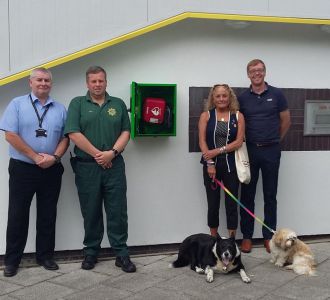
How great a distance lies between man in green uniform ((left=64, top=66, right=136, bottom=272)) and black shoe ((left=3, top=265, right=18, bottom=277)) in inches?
27.6

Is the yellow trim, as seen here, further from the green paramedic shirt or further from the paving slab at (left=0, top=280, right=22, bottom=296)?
the paving slab at (left=0, top=280, right=22, bottom=296)

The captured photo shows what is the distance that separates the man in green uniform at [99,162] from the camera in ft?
16.3

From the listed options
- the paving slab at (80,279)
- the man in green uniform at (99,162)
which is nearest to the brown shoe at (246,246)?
the man in green uniform at (99,162)

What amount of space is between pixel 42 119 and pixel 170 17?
1.74m

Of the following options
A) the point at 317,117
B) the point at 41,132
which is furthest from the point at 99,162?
the point at 317,117

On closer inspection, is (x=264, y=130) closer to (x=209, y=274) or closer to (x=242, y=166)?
(x=242, y=166)

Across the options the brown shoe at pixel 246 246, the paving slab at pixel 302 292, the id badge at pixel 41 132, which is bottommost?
the paving slab at pixel 302 292

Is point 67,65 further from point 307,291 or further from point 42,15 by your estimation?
point 307,291

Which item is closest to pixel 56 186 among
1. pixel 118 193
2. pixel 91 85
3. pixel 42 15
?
pixel 118 193

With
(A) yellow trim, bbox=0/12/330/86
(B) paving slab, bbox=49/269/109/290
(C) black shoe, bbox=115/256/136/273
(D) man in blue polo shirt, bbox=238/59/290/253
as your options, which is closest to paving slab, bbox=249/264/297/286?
(D) man in blue polo shirt, bbox=238/59/290/253

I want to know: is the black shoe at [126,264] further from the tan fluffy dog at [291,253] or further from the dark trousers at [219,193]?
the tan fluffy dog at [291,253]

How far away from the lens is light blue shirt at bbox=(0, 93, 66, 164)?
15.7 ft

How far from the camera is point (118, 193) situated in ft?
16.8

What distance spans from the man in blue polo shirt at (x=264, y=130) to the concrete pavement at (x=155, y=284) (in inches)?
31.8
